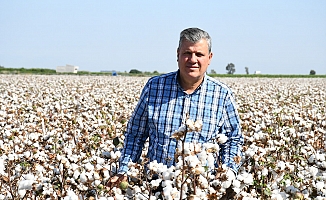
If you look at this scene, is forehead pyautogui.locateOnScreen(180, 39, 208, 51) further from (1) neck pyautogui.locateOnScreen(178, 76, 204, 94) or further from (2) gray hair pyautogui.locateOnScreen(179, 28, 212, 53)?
(1) neck pyautogui.locateOnScreen(178, 76, 204, 94)

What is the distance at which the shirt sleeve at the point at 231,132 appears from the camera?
322 centimetres

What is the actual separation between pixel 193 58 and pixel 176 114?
0.49 meters

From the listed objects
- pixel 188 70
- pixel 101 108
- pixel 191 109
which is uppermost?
pixel 188 70

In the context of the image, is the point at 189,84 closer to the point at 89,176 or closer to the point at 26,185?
the point at 89,176

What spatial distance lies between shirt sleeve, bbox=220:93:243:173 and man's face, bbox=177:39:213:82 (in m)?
0.38

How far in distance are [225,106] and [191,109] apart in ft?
0.81

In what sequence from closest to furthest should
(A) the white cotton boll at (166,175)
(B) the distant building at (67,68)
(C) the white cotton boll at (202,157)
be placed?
(C) the white cotton boll at (202,157) → (A) the white cotton boll at (166,175) → (B) the distant building at (67,68)

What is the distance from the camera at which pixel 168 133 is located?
10.7 ft

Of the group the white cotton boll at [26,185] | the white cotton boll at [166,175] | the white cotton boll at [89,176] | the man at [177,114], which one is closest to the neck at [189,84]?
the man at [177,114]

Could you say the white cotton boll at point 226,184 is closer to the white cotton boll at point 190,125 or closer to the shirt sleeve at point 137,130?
the white cotton boll at point 190,125

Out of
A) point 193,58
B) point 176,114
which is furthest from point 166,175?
point 176,114

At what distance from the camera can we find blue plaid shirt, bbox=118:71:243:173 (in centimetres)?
328

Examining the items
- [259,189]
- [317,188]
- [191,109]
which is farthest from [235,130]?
[317,188]

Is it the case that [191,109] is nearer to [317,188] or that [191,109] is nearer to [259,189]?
[259,189]
